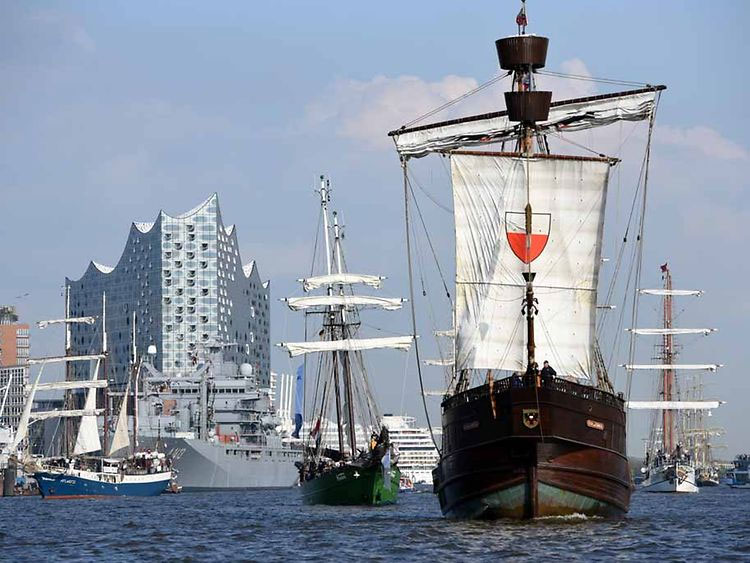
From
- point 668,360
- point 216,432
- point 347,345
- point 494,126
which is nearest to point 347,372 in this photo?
point 347,345

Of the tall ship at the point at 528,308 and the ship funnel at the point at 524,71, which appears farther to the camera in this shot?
the ship funnel at the point at 524,71

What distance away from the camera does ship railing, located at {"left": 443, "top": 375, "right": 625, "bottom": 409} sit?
1761 inches

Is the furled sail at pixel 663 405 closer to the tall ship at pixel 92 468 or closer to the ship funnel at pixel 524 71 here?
the tall ship at pixel 92 468

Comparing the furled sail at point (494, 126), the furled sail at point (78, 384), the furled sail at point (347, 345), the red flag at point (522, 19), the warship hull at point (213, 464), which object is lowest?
the warship hull at point (213, 464)

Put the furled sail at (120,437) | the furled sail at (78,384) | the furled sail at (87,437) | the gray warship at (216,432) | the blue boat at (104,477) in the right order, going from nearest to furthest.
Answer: the blue boat at (104,477), the furled sail at (120,437), the furled sail at (87,437), the furled sail at (78,384), the gray warship at (216,432)

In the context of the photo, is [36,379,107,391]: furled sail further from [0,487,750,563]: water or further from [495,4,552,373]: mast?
[495,4,552,373]: mast

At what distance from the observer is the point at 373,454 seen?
7812 cm

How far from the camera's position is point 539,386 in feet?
146

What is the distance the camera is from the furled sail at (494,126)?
5488cm

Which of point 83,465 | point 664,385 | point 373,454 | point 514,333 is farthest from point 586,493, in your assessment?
point 664,385

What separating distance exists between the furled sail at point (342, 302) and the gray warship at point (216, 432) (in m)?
61.5

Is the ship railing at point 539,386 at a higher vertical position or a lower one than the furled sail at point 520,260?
lower

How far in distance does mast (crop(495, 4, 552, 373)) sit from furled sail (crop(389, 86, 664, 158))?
4.11ft

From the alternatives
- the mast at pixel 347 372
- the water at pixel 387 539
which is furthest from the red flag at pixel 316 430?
the water at pixel 387 539
